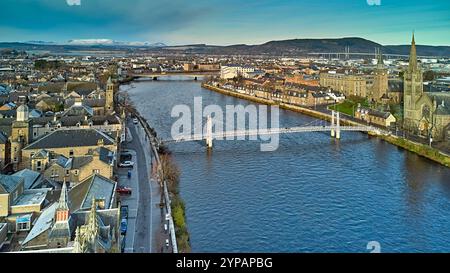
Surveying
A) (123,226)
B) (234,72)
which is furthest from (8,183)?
(234,72)

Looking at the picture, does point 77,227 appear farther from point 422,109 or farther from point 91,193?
point 422,109

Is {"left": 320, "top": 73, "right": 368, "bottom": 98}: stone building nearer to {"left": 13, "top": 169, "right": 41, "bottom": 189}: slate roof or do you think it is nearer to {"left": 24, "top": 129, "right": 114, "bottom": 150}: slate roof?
{"left": 24, "top": 129, "right": 114, "bottom": 150}: slate roof

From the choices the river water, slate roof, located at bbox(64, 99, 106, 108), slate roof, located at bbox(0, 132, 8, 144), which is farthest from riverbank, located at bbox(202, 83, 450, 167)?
slate roof, located at bbox(0, 132, 8, 144)

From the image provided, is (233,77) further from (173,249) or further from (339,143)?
(173,249)

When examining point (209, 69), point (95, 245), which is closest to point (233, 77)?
point (209, 69)

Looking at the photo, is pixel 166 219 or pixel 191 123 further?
pixel 191 123

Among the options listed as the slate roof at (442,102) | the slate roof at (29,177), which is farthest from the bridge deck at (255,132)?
the slate roof at (29,177)
